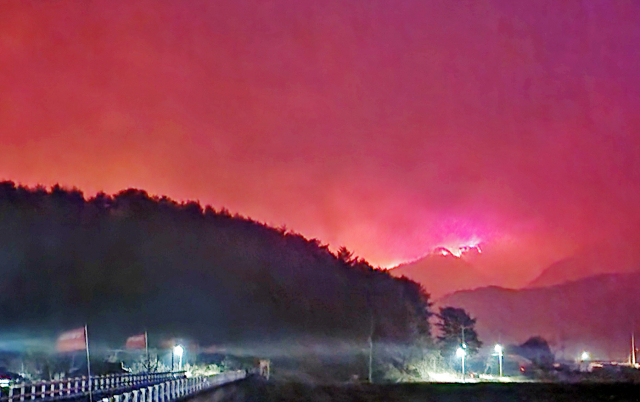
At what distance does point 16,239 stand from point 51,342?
54.3 ft

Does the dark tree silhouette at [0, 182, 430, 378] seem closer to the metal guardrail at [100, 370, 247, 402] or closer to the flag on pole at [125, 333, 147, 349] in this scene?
the flag on pole at [125, 333, 147, 349]

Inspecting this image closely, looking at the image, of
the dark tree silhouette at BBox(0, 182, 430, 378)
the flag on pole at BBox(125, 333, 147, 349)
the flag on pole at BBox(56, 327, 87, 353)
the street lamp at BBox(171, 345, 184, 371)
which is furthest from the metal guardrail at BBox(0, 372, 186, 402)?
the dark tree silhouette at BBox(0, 182, 430, 378)

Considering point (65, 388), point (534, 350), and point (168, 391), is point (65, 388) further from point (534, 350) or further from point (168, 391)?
point (534, 350)

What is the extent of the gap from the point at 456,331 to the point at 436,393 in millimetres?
74579

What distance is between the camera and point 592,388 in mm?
75375

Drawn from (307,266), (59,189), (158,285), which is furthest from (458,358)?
(59,189)

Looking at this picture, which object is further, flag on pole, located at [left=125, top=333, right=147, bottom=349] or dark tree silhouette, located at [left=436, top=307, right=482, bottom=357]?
dark tree silhouette, located at [left=436, top=307, right=482, bottom=357]

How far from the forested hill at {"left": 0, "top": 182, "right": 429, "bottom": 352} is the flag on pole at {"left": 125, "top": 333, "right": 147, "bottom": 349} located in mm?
848

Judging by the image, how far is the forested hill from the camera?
8925 cm

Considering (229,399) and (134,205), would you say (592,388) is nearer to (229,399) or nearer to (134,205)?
(229,399)

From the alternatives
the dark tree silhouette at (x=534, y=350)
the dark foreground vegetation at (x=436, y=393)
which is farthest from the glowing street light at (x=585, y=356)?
the dark foreground vegetation at (x=436, y=393)

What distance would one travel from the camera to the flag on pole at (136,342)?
88000 mm

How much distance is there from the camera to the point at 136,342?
88812 mm

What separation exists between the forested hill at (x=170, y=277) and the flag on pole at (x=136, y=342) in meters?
0.85
